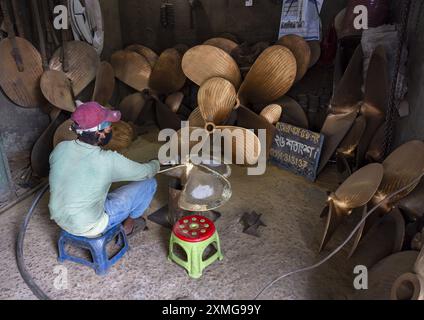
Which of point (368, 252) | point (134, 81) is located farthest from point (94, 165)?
point (134, 81)

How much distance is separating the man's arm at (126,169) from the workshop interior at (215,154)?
0.01 meters

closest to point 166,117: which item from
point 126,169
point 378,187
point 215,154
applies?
point 215,154

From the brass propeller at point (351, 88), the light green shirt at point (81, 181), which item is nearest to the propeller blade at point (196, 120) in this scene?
the brass propeller at point (351, 88)

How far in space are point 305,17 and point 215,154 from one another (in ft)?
5.55

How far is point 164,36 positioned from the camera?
423cm

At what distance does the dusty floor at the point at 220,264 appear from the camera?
1785mm

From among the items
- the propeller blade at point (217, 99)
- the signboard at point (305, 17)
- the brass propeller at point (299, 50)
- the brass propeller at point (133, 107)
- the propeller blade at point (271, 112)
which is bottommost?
the brass propeller at point (133, 107)

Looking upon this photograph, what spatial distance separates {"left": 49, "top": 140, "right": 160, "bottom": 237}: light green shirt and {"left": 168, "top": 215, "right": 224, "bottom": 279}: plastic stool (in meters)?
0.44

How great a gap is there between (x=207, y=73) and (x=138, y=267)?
191cm

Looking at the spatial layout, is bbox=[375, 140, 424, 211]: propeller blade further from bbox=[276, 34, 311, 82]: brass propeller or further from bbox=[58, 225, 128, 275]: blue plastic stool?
bbox=[58, 225, 128, 275]: blue plastic stool

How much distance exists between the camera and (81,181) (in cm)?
174

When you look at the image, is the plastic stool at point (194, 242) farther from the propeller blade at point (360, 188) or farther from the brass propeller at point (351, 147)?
the brass propeller at point (351, 147)

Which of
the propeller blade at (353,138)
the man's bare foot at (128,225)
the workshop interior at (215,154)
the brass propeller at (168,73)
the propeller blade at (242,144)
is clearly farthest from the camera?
the brass propeller at (168,73)

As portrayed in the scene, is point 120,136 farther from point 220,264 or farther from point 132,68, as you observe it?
point 220,264
